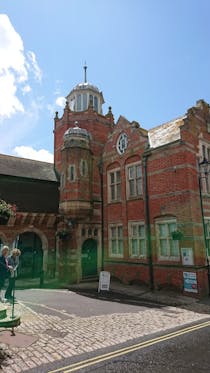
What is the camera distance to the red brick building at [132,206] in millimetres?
12852

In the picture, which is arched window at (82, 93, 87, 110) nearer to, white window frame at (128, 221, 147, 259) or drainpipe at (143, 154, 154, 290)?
drainpipe at (143, 154, 154, 290)

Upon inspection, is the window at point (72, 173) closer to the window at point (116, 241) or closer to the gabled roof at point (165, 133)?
the window at point (116, 241)

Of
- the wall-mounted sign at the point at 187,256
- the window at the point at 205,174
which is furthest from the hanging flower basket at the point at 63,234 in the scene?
the window at the point at 205,174

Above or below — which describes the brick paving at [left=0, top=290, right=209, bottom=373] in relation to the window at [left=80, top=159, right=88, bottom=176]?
below

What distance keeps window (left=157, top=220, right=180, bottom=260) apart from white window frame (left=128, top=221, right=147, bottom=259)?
1056mm

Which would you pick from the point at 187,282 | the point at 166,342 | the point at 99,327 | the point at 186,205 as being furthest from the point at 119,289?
the point at 166,342

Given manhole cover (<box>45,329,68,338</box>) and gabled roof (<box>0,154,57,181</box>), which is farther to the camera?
gabled roof (<box>0,154,57,181</box>)

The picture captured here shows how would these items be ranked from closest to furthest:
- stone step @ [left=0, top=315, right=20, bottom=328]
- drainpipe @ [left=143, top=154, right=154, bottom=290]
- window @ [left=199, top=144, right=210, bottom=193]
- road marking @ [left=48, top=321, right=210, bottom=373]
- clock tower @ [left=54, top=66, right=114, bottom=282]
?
1. road marking @ [left=48, top=321, right=210, bottom=373]
2. stone step @ [left=0, top=315, right=20, bottom=328]
3. drainpipe @ [left=143, top=154, right=154, bottom=290]
4. window @ [left=199, top=144, right=210, bottom=193]
5. clock tower @ [left=54, top=66, right=114, bottom=282]

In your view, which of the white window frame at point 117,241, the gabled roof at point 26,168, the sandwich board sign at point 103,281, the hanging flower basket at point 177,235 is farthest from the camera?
the gabled roof at point 26,168

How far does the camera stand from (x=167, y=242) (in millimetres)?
13477

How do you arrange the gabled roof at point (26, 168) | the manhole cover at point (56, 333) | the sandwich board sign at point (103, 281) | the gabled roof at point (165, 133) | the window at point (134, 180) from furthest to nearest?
the gabled roof at point (26, 168), the window at point (134, 180), the gabled roof at point (165, 133), the sandwich board sign at point (103, 281), the manhole cover at point (56, 333)

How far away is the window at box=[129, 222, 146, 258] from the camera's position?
14.8 meters

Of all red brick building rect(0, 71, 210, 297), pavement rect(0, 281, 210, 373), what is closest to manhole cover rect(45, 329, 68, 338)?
pavement rect(0, 281, 210, 373)

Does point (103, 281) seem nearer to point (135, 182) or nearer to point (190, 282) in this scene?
point (190, 282)
